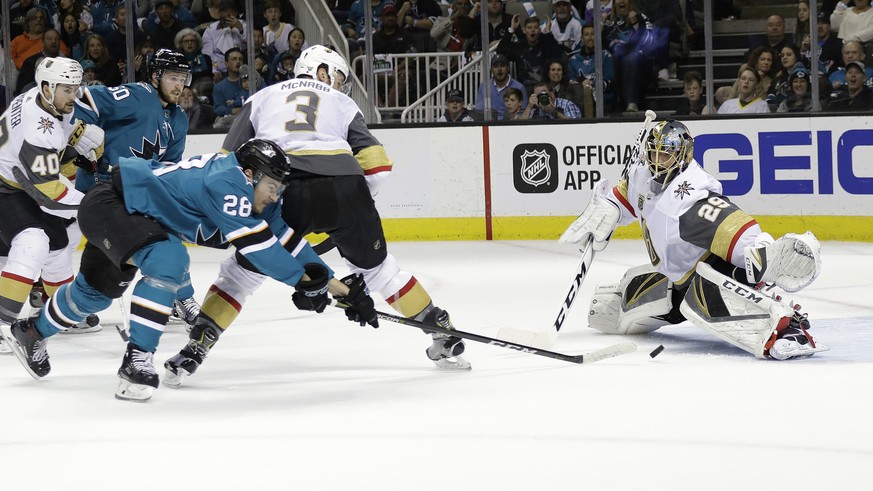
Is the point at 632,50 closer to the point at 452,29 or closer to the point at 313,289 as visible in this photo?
the point at 452,29

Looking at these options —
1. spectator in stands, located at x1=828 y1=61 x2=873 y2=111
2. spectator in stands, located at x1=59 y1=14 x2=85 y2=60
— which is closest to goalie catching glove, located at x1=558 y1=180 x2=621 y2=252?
spectator in stands, located at x1=828 y1=61 x2=873 y2=111

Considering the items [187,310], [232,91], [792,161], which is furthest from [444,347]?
[232,91]

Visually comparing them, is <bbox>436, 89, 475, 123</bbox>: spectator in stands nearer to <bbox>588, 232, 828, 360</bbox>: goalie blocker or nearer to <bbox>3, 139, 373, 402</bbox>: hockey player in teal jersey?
<bbox>588, 232, 828, 360</bbox>: goalie blocker

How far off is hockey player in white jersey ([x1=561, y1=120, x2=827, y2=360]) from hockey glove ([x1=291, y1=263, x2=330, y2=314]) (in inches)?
52.2

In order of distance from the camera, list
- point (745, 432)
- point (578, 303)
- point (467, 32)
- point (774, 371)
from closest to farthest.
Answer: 1. point (745, 432)
2. point (774, 371)
3. point (578, 303)
4. point (467, 32)

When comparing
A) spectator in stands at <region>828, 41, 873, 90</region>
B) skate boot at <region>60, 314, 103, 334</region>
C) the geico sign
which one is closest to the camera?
skate boot at <region>60, 314, 103, 334</region>

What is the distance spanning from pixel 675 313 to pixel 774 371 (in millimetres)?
705

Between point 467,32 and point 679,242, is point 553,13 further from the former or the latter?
point 679,242

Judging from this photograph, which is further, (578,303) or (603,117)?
(603,117)

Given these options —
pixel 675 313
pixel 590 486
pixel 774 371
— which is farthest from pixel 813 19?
pixel 590 486

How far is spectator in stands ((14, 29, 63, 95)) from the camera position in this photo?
8874 mm

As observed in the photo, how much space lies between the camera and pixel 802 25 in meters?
8.14

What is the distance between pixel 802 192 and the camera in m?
7.97

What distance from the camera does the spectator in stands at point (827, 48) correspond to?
802cm
